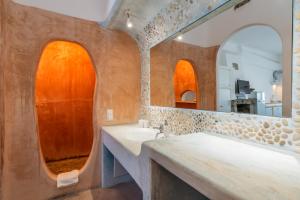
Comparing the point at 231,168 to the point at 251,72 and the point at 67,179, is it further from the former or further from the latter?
the point at 67,179

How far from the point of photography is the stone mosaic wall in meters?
0.77

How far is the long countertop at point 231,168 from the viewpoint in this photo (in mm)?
468

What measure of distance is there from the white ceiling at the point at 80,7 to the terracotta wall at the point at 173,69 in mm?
694

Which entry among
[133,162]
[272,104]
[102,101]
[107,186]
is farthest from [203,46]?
[107,186]

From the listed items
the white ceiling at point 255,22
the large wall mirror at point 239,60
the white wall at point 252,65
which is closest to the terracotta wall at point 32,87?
the large wall mirror at point 239,60

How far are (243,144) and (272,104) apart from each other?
27 centimetres

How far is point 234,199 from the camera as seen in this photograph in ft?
1.44

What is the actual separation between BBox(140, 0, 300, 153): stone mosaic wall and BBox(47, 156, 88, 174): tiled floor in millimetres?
1496

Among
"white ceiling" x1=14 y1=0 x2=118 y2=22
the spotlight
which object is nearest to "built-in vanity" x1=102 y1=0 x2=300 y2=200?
the spotlight

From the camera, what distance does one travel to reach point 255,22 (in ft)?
3.02

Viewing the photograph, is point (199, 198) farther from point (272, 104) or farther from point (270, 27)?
point (270, 27)

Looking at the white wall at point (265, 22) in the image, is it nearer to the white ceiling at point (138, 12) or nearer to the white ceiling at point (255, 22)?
the white ceiling at point (255, 22)

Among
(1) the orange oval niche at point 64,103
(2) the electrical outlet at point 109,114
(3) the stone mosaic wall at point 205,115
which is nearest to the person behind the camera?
(3) the stone mosaic wall at point 205,115

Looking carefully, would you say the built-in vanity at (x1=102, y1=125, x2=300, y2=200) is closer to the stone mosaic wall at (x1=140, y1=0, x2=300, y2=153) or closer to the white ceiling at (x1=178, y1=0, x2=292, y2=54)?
the stone mosaic wall at (x1=140, y1=0, x2=300, y2=153)
